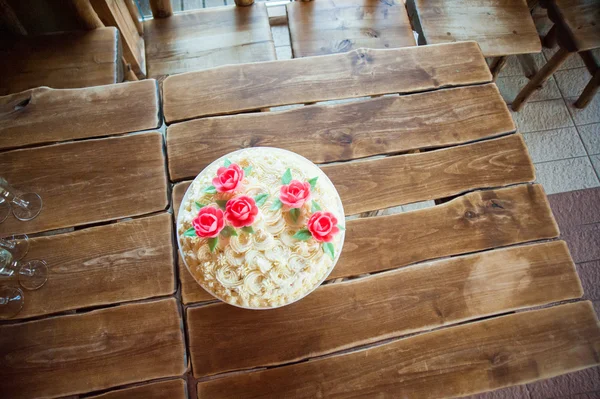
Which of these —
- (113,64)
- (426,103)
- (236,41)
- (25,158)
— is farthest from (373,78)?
(25,158)

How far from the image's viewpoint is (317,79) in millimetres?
1252

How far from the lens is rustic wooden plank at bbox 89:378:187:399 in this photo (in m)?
0.98

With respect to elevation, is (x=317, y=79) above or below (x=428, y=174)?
above

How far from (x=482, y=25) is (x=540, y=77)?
57 centimetres

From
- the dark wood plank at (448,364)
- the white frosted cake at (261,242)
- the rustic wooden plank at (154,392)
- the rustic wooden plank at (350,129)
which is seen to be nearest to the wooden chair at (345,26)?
the rustic wooden plank at (350,129)

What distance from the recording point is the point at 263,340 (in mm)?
1019

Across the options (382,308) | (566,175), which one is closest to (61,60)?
(382,308)

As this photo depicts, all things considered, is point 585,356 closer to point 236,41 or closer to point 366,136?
point 366,136

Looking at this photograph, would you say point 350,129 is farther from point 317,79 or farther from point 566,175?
point 566,175

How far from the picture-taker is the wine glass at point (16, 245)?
105 cm

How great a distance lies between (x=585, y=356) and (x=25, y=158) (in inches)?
62.7

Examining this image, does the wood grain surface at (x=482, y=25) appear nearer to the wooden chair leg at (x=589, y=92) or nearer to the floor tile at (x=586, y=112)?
the wooden chair leg at (x=589, y=92)

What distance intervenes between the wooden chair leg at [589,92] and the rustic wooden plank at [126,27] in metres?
2.12

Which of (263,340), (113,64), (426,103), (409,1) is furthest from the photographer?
(409,1)
